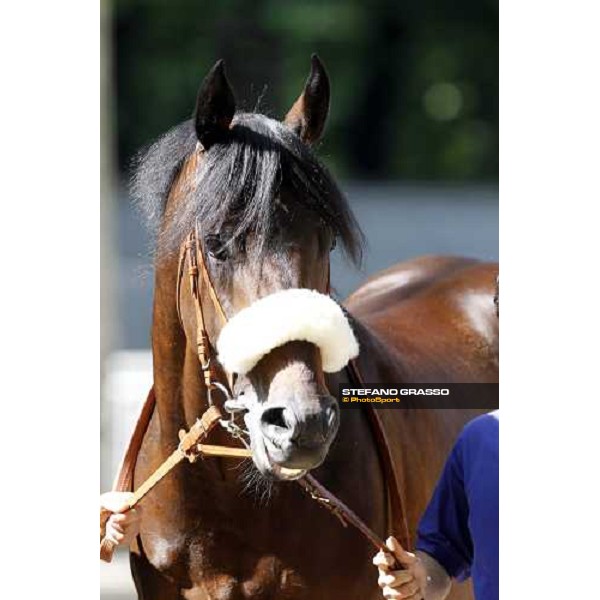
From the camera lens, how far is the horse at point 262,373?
6.92ft

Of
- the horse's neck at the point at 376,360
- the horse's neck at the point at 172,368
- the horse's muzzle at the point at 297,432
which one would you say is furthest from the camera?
the horse's neck at the point at 376,360

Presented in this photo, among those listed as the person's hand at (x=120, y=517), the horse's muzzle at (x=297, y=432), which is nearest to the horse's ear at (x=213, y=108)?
the horse's muzzle at (x=297, y=432)

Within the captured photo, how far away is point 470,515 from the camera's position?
230 centimetres

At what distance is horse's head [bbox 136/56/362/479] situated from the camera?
2074 mm

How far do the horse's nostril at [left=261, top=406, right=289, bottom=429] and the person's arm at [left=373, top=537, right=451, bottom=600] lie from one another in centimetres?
36

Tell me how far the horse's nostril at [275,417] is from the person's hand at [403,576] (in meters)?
0.36

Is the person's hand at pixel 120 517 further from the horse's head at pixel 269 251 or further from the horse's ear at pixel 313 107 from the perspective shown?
the horse's ear at pixel 313 107

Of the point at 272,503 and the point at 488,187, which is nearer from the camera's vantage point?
the point at 272,503

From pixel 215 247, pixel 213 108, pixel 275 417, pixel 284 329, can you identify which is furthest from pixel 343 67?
pixel 275 417

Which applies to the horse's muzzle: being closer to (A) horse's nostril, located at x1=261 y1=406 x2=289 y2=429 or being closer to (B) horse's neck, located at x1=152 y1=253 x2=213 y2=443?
(A) horse's nostril, located at x1=261 y1=406 x2=289 y2=429
